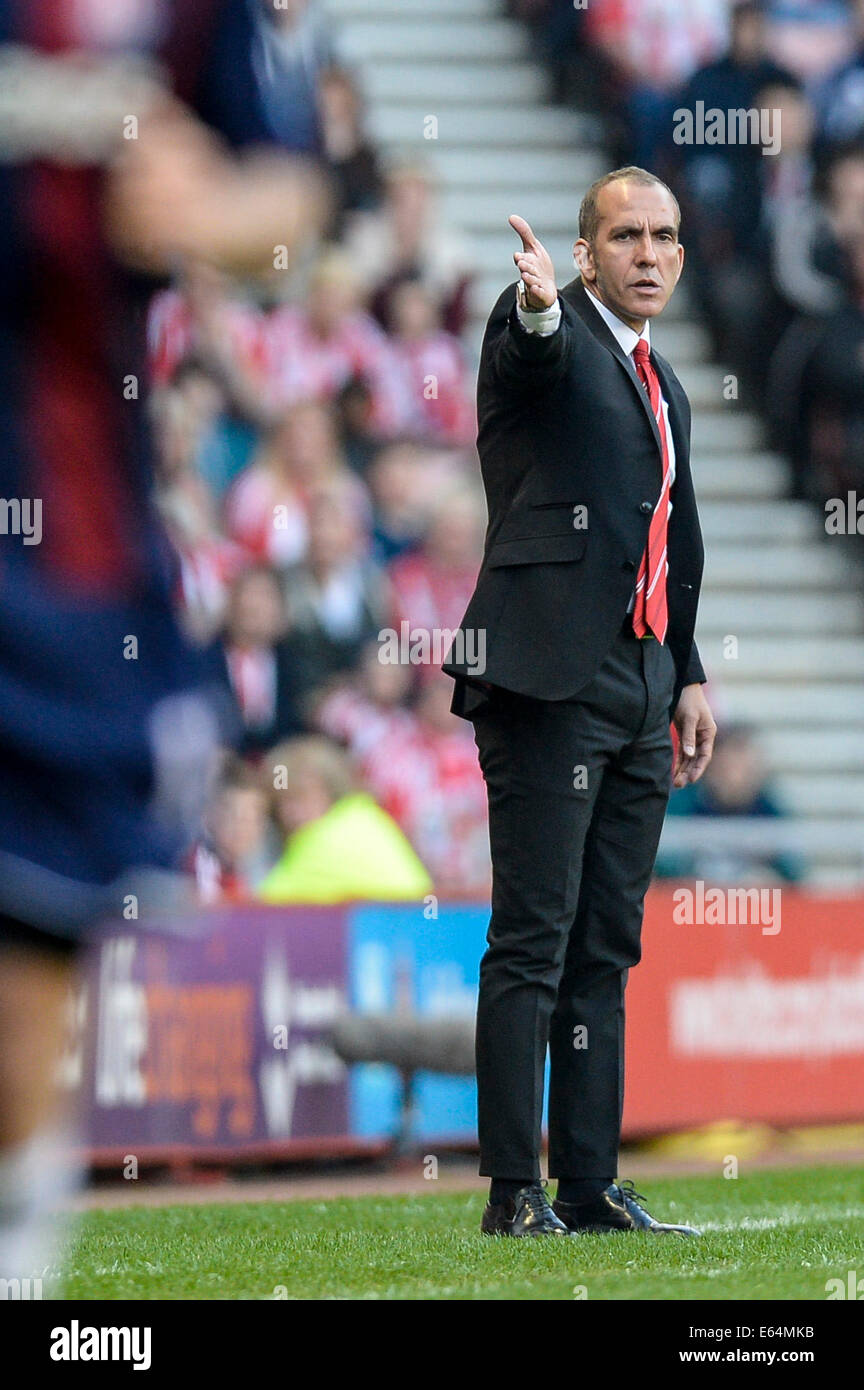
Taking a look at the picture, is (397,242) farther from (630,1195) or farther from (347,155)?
(630,1195)

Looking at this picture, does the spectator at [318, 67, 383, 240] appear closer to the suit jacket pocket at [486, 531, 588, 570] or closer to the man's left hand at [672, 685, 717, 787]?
the man's left hand at [672, 685, 717, 787]

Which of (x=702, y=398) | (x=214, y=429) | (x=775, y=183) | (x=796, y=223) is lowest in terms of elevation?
(x=214, y=429)

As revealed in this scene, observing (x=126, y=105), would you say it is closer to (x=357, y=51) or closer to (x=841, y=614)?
(x=841, y=614)

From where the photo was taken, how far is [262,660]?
10320mm

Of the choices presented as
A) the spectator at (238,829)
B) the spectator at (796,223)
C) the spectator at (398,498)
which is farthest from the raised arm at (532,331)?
the spectator at (796,223)

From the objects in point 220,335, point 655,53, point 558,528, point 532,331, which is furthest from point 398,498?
point 532,331

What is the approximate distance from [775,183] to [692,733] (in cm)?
817

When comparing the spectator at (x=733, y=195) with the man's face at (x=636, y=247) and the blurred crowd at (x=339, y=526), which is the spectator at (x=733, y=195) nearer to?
the blurred crowd at (x=339, y=526)

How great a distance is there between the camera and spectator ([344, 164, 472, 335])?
12.0 meters

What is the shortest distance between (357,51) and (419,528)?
4535 mm

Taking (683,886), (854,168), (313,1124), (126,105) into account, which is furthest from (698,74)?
(126,105)

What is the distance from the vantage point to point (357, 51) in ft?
→ 48.0

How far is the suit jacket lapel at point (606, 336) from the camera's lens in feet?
16.7

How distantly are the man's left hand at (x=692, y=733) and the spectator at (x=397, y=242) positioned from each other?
6.82 meters
